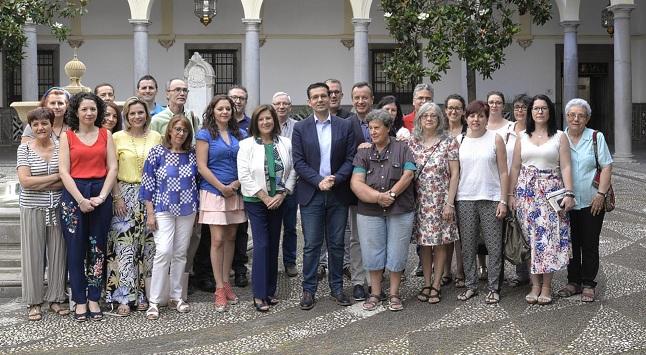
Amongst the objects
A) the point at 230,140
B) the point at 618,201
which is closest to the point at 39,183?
the point at 230,140

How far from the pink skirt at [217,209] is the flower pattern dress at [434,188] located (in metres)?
1.45

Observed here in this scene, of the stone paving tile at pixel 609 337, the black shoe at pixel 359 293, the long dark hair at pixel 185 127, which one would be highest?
the long dark hair at pixel 185 127

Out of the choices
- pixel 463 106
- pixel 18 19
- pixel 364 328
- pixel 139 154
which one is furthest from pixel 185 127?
pixel 18 19

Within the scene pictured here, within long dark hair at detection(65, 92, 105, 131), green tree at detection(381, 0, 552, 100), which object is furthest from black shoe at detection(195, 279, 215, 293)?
green tree at detection(381, 0, 552, 100)

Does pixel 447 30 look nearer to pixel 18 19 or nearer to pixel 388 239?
pixel 388 239

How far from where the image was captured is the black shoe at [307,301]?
6.00m

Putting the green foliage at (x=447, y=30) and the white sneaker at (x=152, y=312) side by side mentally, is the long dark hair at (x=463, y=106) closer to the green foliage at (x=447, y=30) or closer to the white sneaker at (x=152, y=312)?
the white sneaker at (x=152, y=312)

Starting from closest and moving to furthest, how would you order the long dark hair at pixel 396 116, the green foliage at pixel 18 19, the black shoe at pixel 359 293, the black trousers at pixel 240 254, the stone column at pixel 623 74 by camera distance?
the black shoe at pixel 359 293 < the long dark hair at pixel 396 116 < the black trousers at pixel 240 254 < the green foliage at pixel 18 19 < the stone column at pixel 623 74

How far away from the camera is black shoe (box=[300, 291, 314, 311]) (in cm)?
600

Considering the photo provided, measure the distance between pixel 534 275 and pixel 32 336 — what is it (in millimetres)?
3737

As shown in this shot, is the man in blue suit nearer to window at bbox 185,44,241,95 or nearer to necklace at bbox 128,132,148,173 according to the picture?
necklace at bbox 128,132,148,173

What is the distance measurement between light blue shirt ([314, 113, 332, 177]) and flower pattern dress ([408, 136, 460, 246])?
2.22 ft

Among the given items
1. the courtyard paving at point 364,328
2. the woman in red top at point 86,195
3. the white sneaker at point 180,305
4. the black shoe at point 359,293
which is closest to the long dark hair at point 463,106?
the courtyard paving at point 364,328

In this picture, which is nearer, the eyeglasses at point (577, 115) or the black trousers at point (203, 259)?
the eyeglasses at point (577, 115)
